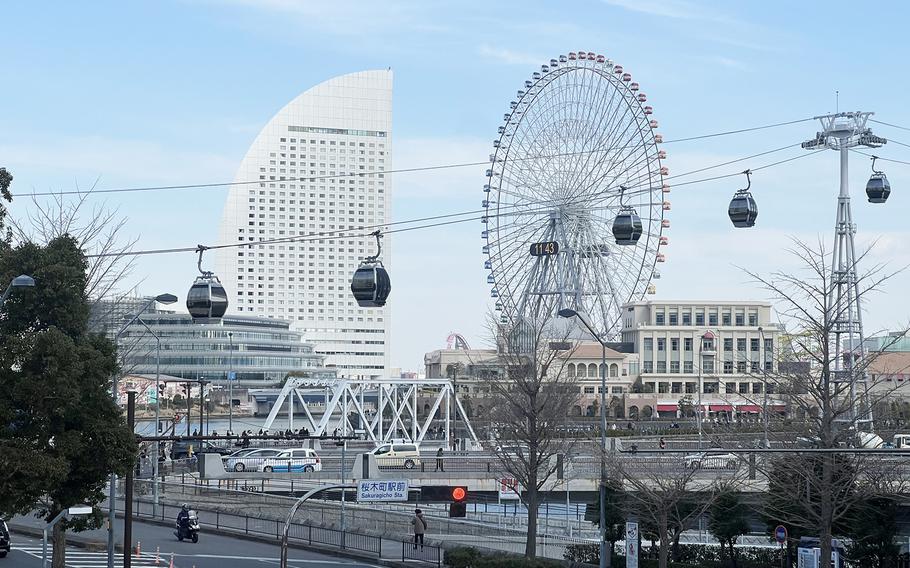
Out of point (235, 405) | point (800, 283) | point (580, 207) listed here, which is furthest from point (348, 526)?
point (235, 405)

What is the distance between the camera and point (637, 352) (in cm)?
15412

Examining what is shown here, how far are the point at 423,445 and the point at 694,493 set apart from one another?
60098mm

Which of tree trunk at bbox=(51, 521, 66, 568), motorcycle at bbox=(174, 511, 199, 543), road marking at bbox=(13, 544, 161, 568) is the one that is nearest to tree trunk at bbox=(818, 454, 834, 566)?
tree trunk at bbox=(51, 521, 66, 568)

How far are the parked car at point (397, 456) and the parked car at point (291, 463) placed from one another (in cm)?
363

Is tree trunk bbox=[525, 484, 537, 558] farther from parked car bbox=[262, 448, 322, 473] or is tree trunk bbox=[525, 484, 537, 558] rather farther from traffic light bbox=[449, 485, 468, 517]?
parked car bbox=[262, 448, 322, 473]

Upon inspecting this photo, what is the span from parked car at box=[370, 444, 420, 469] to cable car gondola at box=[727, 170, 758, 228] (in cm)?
4063

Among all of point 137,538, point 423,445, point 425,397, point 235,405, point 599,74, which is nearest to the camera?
point 137,538

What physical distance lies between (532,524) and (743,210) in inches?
523

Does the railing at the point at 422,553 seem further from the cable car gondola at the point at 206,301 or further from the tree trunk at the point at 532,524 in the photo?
the cable car gondola at the point at 206,301

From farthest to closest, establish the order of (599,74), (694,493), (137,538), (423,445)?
(423,445), (599,74), (137,538), (694,493)

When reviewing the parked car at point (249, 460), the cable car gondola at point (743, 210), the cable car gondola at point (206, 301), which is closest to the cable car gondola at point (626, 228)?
the cable car gondola at point (743, 210)

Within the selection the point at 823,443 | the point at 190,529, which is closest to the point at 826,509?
the point at 823,443

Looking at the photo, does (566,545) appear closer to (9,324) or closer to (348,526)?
(348,526)

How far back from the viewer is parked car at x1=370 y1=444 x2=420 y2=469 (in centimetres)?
7531
